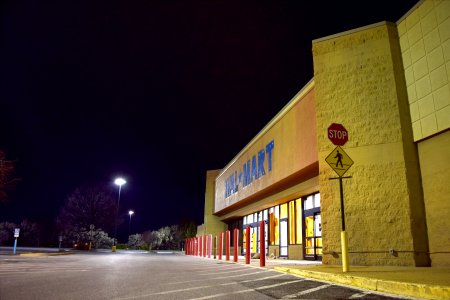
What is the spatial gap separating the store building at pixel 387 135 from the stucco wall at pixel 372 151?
0.03 meters

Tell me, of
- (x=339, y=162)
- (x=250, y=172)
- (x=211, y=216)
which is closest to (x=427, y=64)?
(x=339, y=162)

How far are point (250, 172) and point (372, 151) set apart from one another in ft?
43.7

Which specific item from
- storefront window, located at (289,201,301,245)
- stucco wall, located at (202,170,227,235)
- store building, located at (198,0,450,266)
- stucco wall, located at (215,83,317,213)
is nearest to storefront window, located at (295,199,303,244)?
storefront window, located at (289,201,301,245)

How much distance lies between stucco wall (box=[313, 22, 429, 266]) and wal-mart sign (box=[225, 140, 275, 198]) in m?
7.36

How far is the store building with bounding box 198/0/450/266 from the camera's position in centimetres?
1123

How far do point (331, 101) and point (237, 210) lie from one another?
61.8ft

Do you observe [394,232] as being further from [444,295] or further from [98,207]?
[98,207]

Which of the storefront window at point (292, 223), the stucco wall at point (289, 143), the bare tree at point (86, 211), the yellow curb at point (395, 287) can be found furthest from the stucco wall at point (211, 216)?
the yellow curb at point (395, 287)

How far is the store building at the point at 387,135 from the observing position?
36.9 ft

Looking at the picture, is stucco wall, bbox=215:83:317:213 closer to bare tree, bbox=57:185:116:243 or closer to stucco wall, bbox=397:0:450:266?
stucco wall, bbox=397:0:450:266

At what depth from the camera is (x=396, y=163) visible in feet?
39.4

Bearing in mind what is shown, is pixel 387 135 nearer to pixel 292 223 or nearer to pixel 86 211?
pixel 292 223

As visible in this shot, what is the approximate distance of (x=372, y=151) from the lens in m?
12.5

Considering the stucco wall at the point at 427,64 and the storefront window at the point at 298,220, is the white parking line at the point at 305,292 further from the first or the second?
the storefront window at the point at 298,220
